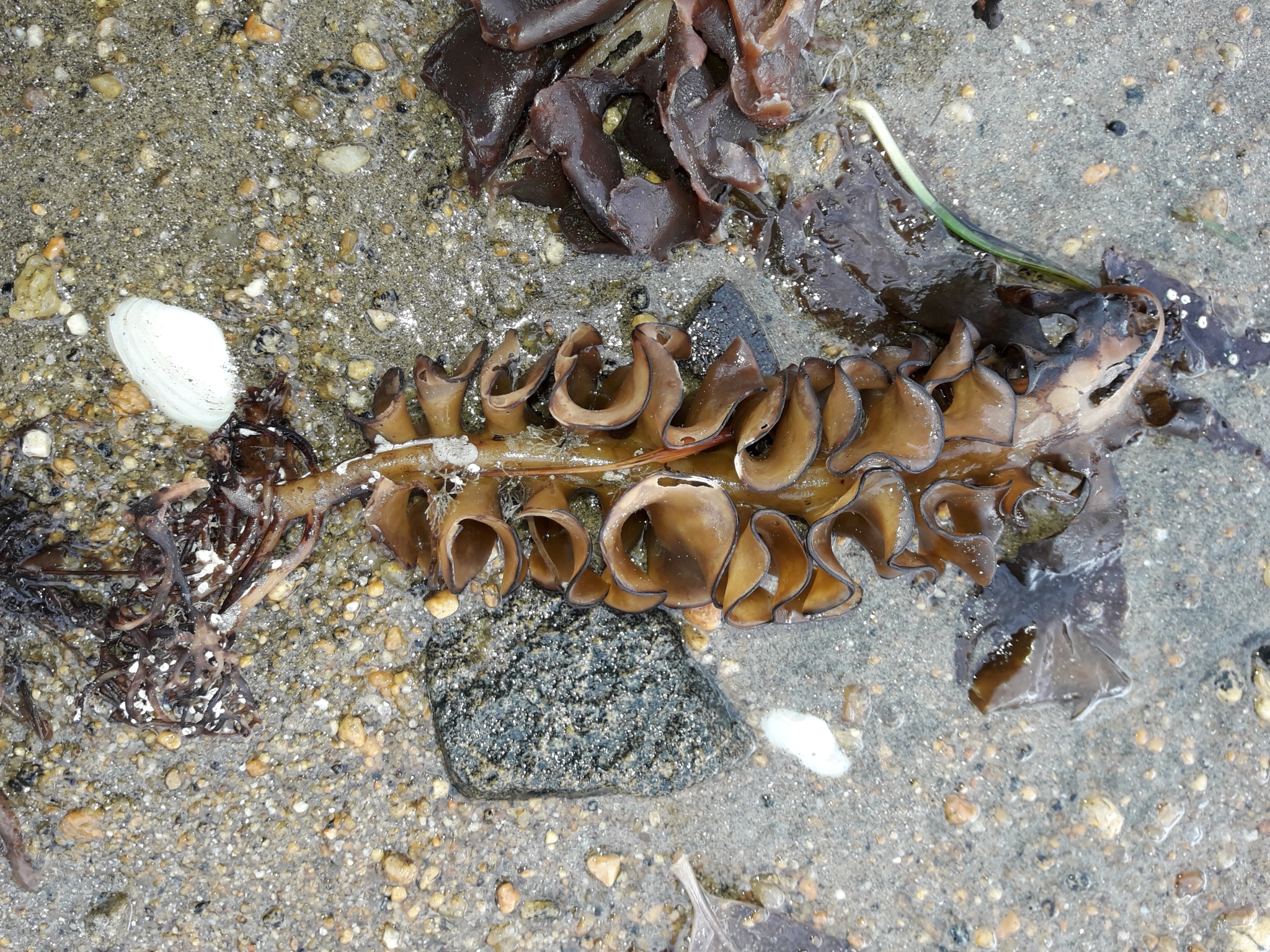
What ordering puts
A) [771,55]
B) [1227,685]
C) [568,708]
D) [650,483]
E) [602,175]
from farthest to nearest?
[1227,685], [568,708], [602,175], [771,55], [650,483]

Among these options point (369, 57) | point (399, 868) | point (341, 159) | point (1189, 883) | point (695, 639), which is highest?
point (369, 57)

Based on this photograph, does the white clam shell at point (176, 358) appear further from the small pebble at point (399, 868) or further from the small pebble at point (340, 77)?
the small pebble at point (399, 868)

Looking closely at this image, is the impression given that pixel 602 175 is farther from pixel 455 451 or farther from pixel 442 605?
pixel 442 605

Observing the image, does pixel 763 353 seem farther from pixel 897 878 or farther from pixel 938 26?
pixel 897 878

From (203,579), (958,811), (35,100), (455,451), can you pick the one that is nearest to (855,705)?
(958,811)

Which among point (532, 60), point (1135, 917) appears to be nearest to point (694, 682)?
point (1135, 917)

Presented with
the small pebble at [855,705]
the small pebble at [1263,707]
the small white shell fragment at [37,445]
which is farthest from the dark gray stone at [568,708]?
the small pebble at [1263,707]
